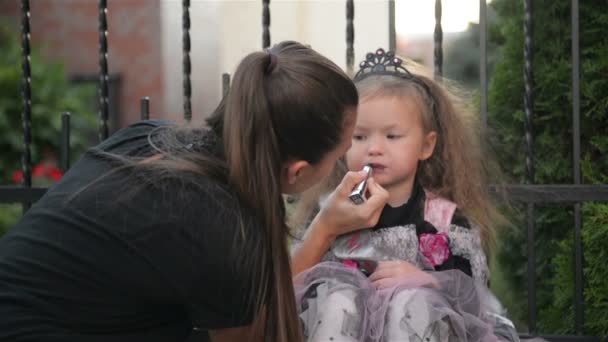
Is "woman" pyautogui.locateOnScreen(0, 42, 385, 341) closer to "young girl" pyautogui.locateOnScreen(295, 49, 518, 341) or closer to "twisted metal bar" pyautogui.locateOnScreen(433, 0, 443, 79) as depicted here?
"young girl" pyautogui.locateOnScreen(295, 49, 518, 341)

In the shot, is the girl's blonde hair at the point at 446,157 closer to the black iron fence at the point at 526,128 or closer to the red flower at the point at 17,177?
the black iron fence at the point at 526,128

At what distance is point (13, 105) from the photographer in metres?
7.07

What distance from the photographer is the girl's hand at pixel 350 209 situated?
2.54 meters

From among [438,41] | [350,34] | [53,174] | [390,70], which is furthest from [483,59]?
[53,174]

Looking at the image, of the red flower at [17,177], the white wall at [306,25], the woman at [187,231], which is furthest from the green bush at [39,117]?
the woman at [187,231]

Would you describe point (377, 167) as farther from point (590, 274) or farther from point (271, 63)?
point (590, 274)

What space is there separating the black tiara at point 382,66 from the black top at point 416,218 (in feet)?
1.20

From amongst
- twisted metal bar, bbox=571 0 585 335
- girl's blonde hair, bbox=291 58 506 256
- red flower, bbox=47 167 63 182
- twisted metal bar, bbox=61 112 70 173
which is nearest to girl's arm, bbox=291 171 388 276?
girl's blonde hair, bbox=291 58 506 256

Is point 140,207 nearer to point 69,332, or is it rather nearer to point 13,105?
point 69,332

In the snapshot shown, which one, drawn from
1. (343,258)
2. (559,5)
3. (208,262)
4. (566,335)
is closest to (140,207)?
(208,262)

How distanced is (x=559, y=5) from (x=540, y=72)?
0.78ft

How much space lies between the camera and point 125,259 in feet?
6.75

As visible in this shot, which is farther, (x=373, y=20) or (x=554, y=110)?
(x=373, y=20)

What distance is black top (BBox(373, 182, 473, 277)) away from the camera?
8.68 feet
